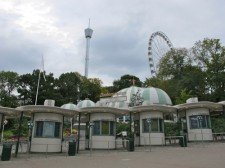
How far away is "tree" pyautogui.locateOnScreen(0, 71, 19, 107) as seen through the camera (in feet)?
219

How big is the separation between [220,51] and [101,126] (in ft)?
134

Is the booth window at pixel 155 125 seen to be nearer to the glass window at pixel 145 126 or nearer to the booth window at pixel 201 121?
the glass window at pixel 145 126

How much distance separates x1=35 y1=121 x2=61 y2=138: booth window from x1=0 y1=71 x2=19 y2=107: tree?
1887 inches

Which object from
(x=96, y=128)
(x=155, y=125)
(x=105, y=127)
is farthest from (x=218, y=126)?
(x=96, y=128)

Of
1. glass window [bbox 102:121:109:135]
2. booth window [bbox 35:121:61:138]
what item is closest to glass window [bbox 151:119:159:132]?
glass window [bbox 102:121:109:135]

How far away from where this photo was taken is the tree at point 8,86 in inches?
2628

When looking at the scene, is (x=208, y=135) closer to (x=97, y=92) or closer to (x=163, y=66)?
(x=163, y=66)

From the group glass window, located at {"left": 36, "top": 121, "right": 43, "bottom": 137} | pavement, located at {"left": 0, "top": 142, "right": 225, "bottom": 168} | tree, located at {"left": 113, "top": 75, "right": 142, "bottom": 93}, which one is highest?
tree, located at {"left": 113, "top": 75, "right": 142, "bottom": 93}

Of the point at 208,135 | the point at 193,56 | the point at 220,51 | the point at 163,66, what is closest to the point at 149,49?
the point at 163,66

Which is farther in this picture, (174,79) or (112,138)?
(174,79)

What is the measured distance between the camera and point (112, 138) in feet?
79.5

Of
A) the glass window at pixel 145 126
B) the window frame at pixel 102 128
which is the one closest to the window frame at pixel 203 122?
the glass window at pixel 145 126

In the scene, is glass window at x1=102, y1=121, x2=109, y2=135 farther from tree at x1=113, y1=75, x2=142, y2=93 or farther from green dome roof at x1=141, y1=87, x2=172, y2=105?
tree at x1=113, y1=75, x2=142, y2=93

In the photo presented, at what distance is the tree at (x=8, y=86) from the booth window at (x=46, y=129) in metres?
47.9
